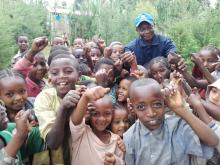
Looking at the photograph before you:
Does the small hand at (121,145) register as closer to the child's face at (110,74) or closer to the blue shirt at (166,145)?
the blue shirt at (166,145)

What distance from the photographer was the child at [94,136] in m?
2.45

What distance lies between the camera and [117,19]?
15273 millimetres

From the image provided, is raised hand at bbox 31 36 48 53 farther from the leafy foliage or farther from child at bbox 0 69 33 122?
the leafy foliage

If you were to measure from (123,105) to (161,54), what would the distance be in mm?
1259

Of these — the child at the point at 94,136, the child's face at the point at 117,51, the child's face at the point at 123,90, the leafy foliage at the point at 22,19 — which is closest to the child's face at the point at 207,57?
the child's face at the point at 117,51

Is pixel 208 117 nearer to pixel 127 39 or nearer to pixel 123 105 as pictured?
pixel 123 105

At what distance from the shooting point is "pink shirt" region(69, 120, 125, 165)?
2.57m

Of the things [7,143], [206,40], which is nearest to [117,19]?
[206,40]

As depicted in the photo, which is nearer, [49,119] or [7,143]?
[7,143]

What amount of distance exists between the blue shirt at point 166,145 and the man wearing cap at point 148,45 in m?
1.94

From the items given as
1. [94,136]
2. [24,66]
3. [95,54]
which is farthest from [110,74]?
[95,54]

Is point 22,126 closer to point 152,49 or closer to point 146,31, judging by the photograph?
point 152,49

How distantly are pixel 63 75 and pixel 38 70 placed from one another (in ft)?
4.92

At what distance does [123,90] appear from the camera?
350cm
